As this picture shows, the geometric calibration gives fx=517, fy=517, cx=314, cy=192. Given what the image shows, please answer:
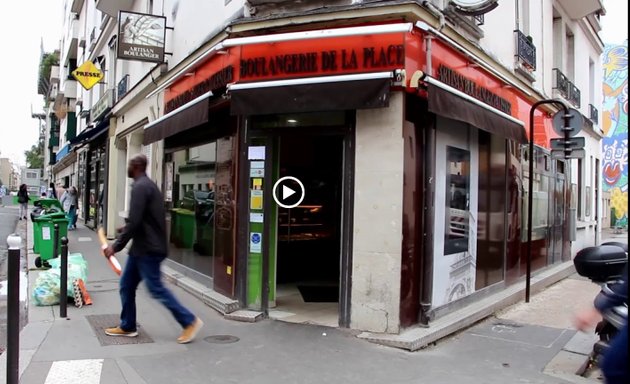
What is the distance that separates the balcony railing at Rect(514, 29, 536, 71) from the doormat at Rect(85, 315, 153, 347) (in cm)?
822

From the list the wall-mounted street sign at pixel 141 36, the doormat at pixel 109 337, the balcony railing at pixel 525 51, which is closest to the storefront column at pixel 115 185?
the wall-mounted street sign at pixel 141 36

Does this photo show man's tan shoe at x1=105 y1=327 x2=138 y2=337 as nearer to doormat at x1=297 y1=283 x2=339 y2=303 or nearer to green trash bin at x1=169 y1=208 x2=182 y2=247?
doormat at x1=297 y1=283 x2=339 y2=303

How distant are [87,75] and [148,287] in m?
12.8

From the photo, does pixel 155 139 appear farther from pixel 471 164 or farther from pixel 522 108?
pixel 522 108

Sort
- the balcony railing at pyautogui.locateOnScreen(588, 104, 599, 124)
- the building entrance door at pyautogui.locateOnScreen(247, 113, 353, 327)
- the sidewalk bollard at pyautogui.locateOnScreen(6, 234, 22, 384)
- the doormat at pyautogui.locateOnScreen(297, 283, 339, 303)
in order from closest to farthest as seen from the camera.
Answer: the sidewalk bollard at pyautogui.locateOnScreen(6, 234, 22, 384) → the building entrance door at pyautogui.locateOnScreen(247, 113, 353, 327) → the doormat at pyautogui.locateOnScreen(297, 283, 339, 303) → the balcony railing at pyautogui.locateOnScreen(588, 104, 599, 124)

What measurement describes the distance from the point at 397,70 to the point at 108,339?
4.36 m

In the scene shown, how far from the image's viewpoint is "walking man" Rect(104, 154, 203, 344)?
5.29 m

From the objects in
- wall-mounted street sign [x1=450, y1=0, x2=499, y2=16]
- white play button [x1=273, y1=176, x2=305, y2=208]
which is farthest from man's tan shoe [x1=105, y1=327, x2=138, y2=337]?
wall-mounted street sign [x1=450, y1=0, x2=499, y2=16]

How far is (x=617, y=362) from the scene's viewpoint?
89.7 inches

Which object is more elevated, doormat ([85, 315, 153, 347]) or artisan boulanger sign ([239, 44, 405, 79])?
artisan boulanger sign ([239, 44, 405, 79])

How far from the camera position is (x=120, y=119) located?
50.1 feet

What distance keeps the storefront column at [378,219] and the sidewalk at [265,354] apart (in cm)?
41

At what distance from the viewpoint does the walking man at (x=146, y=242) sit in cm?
529

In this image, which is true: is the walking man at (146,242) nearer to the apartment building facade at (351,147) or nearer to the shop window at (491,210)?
the apartment building facade at (351,147)
